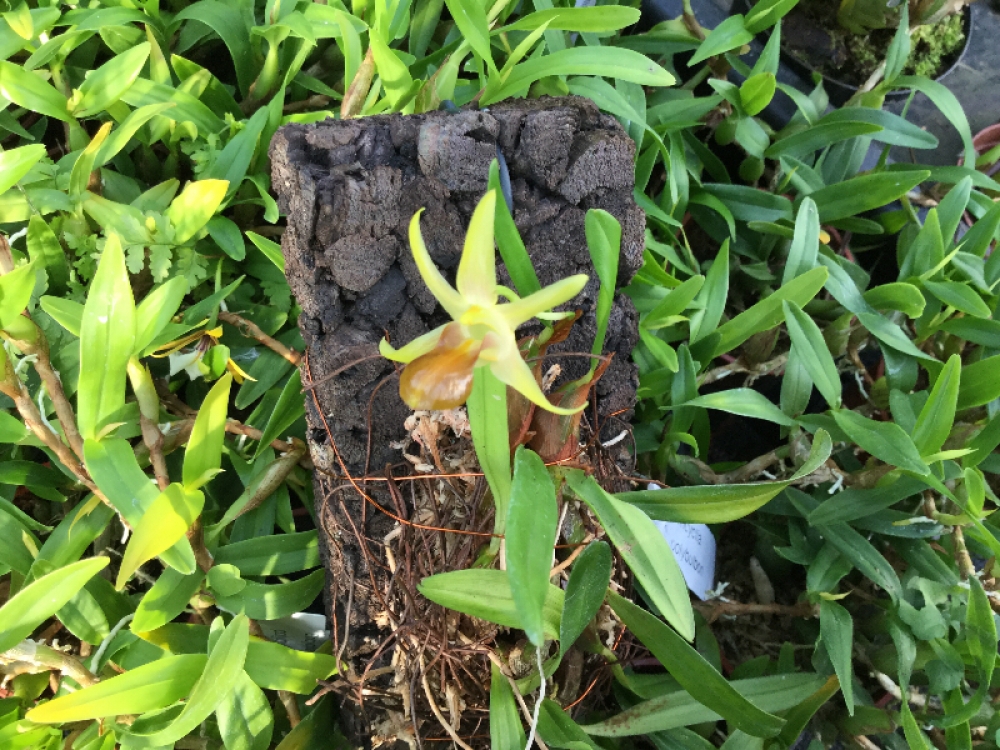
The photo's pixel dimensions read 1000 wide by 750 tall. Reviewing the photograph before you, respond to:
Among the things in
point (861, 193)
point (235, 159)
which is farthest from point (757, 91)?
point (235, 159)

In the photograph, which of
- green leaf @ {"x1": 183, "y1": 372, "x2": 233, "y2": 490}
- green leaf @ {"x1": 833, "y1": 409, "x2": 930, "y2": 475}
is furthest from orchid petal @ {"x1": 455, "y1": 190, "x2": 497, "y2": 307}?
green leaf @ {"x1": 833, "y1": 409, "x2": 930, "y2": 475}

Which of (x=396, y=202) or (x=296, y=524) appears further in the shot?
(x=296, y=524)

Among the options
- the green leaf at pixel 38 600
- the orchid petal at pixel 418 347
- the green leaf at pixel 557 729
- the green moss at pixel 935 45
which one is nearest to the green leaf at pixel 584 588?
the green leaf at pixel 557 729

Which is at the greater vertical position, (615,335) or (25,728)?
(615,335)

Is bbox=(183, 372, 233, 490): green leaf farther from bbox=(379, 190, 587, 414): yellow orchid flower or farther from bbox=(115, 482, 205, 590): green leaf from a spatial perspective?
bbox=(379, 190, 587, 414): yellow orchid flower

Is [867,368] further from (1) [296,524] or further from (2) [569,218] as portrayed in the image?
(1) [296,524]

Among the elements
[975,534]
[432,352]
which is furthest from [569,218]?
[975,534]
